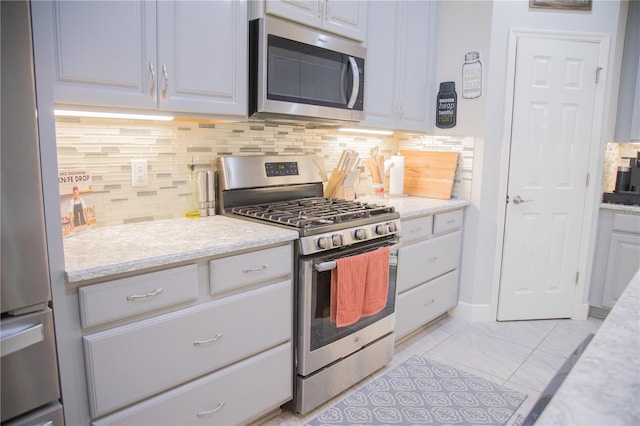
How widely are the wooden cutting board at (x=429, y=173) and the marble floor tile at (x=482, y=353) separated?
1.02 metres

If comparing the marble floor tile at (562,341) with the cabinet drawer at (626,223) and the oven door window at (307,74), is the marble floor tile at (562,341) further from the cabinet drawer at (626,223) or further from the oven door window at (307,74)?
the oven door window at (307,74)

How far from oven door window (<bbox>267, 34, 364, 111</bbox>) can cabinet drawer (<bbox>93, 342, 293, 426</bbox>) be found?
48.1 inches

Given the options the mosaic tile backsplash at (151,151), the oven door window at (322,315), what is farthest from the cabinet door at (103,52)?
the oven door window at (322,315)

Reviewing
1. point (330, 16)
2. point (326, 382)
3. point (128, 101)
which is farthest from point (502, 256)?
point (128, 101)

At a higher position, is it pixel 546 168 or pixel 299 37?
pixel 299 37

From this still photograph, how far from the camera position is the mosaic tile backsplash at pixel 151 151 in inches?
71.9

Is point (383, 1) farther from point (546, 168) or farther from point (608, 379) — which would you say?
point (608, 379)

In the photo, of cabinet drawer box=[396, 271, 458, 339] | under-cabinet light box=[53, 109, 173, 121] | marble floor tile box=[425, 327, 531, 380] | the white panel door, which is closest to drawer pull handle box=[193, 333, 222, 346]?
under-cabinet light box=[53, 109, 173, 121]

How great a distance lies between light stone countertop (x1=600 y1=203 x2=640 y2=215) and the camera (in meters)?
3.09

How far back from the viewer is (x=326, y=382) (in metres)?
2.12

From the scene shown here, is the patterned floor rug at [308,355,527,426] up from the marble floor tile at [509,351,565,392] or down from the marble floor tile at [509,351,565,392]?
down

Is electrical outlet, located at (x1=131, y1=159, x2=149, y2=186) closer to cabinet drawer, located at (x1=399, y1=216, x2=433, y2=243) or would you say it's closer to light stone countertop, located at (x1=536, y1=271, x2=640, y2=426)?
cabinet drawer, located at (x1=399, y1=216, x2=433, y2=243)

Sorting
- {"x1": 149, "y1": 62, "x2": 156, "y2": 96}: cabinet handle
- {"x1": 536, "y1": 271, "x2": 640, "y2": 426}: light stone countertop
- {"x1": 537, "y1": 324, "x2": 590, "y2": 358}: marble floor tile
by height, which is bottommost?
{"x1": 537, "y1": 324, "x2": 590, "y2": 358}: marble floor tile

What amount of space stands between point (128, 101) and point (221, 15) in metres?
0.58
